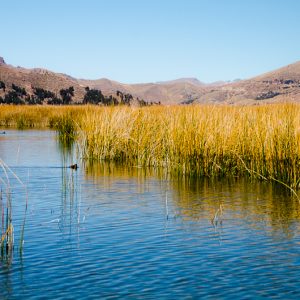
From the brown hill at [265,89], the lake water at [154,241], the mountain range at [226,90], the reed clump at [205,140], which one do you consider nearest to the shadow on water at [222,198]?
the lake water at [154,241]

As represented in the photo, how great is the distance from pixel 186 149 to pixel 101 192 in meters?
3.05

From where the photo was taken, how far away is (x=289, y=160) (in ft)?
39.5

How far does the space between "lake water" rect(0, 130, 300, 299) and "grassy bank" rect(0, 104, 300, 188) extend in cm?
72

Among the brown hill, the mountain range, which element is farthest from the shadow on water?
the brown hill

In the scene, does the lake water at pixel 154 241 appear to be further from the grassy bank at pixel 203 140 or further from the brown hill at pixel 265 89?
the brown hill at pixel 265 89

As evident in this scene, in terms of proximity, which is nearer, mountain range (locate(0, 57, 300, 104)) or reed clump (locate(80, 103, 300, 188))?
reed clump (locate(80, 103, 300, 188))

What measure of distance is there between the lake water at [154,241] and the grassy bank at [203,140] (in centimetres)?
72

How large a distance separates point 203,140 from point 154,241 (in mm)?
6309

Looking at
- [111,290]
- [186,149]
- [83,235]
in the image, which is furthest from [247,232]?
[186,149]

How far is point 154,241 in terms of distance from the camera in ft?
25.5

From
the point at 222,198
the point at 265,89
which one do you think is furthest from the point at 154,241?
the point at 265,89

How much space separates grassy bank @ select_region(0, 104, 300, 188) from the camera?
1245cm

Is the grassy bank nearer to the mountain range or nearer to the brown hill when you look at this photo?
the mountain range

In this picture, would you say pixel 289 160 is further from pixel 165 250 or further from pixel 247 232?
pixel 165 250
